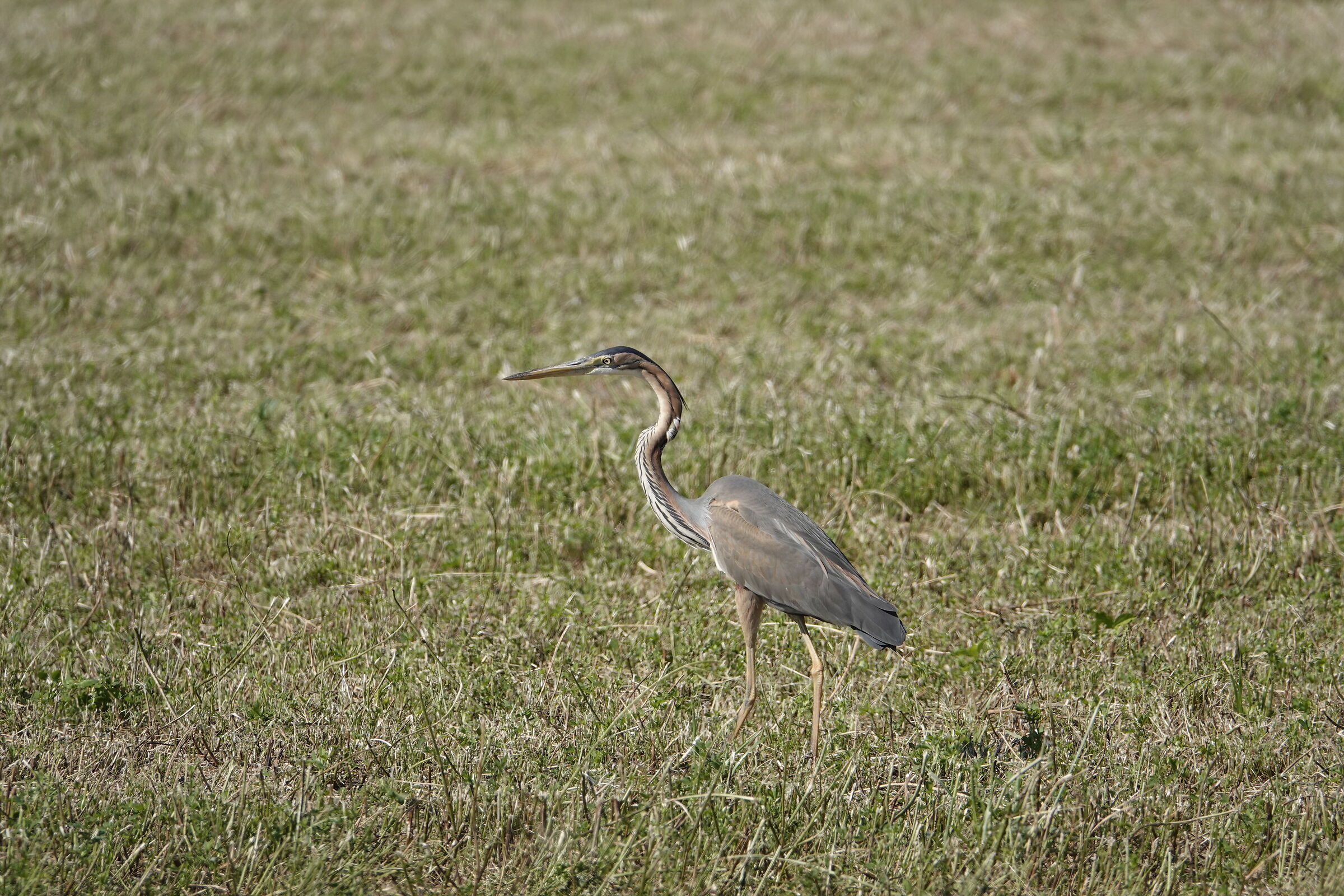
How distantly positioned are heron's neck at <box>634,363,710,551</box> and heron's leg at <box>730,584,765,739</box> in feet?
0.80

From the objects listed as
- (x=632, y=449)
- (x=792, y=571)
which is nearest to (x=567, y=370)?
(x=792, y=571)

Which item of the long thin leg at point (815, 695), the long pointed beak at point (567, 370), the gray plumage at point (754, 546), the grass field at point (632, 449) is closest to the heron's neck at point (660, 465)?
the gray plumage at point (754, 546)

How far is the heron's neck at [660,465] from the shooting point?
14.4 ft

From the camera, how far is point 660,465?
172 inches

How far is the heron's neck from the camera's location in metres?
4.38

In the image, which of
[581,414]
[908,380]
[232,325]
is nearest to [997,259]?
[908,380]

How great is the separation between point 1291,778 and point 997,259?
22.9 feet

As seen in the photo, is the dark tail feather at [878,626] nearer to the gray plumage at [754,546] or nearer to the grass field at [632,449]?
the gray plumage at [754,546]

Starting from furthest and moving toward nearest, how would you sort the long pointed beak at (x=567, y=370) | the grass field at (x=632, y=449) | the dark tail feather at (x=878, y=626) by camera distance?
1. the long pointed beak at (x=567, y=370)
2. the dark tail feather at (x=878, y=626)
3. the grass field at (x=632, y=449)

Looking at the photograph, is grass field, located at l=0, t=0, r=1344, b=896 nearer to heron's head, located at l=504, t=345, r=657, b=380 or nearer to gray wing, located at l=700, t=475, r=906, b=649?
gray wing, located at l=700, t=475, r=906, b=649

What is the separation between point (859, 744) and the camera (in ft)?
14.3

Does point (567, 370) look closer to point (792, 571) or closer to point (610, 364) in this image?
point (610, 364)

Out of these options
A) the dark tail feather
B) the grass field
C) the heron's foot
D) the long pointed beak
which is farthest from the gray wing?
the long pointed beak

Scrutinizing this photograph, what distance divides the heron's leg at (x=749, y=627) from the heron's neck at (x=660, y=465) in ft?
0.80
